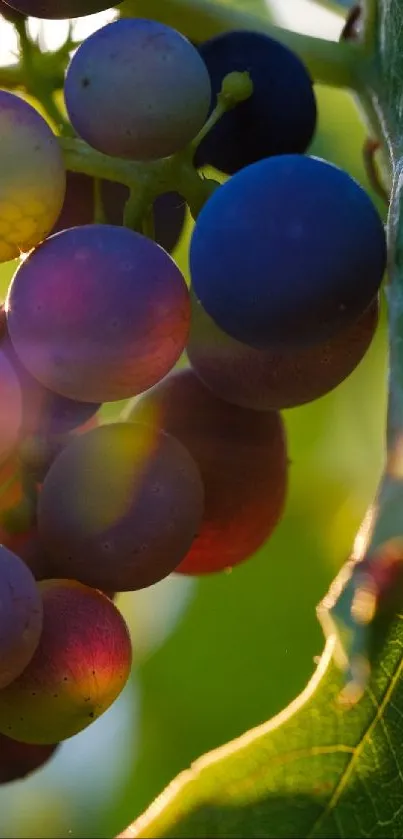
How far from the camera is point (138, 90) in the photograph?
0.81 metres

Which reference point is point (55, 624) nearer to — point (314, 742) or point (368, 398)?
point (314, 742)

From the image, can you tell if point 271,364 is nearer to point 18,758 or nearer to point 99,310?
point 99,310

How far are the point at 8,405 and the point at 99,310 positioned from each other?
0.11 m

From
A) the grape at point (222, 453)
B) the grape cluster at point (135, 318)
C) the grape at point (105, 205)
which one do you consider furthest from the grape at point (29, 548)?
the grape at point (105, 205)

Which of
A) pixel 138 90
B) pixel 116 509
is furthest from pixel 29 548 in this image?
pixel 138 90

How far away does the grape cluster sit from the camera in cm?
76

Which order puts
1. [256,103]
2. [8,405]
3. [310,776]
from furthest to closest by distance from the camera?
[256,103]
[8,405]
[310,776]

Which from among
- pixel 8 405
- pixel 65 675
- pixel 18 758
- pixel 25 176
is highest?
pixel 25 176

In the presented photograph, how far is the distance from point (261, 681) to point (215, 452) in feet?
2.22

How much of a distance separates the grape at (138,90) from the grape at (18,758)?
42cm

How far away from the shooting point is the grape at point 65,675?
2.65 ft

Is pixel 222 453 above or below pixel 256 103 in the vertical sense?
below

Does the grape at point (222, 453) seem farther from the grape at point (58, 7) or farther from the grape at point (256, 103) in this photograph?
the grape at point (58, 7)

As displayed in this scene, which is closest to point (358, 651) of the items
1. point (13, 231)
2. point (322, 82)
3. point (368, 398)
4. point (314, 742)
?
point (314, 742)
